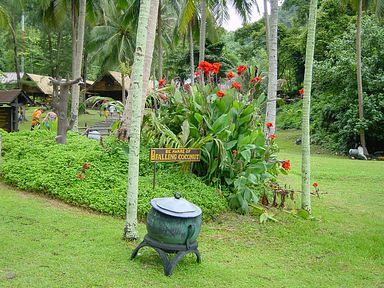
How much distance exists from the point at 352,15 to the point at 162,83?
72.0ft

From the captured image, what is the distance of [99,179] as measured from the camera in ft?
22.3

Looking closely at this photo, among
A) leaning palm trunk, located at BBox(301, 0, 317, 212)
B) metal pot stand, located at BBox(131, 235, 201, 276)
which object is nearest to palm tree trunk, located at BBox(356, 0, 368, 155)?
leaning palm trunk, located at BBox(301, 0, 317, 212)

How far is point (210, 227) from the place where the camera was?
596 centimetres

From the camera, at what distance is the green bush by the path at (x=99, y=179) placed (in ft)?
20.6

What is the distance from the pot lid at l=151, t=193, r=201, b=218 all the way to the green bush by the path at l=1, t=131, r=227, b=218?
164 centimetres

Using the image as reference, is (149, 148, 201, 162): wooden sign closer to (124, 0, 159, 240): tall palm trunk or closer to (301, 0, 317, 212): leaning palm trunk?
(124, 0, 159, 240): tall palm trunk

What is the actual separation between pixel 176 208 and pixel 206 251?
1.05m

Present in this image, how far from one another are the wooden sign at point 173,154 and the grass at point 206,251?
970mm

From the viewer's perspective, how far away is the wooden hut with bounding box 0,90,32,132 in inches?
629

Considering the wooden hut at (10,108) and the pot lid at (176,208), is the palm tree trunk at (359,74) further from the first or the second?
the pot lid at (176,208)

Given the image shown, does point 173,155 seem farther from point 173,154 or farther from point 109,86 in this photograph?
point 109,86

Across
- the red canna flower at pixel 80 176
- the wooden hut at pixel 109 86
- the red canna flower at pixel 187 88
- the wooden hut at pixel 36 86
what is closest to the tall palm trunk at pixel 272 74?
the red canna flower at pixel 187 88

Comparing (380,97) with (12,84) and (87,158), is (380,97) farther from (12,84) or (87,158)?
(12,84)

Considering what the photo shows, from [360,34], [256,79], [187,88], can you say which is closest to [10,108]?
[187,88]
